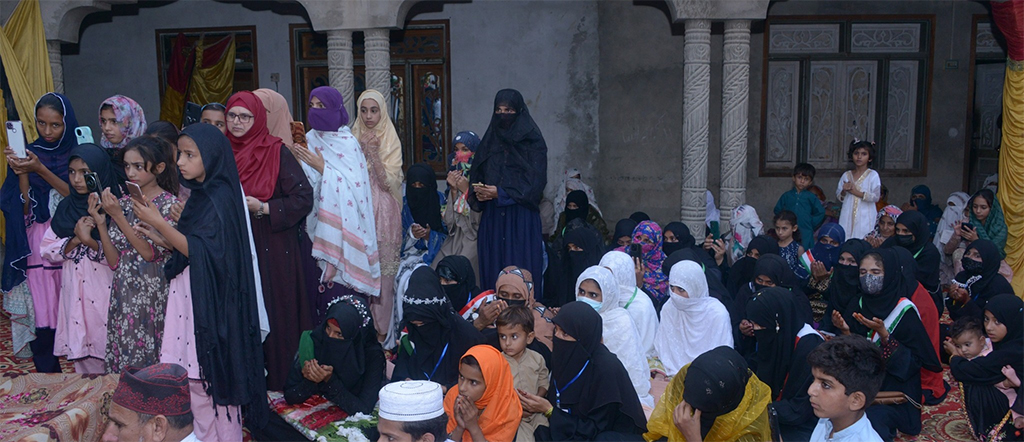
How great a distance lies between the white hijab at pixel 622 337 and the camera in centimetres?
409

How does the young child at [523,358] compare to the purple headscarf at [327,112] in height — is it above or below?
below

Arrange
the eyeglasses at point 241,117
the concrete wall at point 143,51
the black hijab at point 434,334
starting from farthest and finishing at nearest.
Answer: the concrete wall at point 143,51 → the eyeglasses at point 241,117 → the black hijab at point 434,334

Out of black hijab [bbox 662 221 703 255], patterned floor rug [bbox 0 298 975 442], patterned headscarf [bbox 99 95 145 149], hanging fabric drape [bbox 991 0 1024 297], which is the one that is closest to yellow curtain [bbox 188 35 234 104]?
patterned floor rug [bbox 0 298 975 442]

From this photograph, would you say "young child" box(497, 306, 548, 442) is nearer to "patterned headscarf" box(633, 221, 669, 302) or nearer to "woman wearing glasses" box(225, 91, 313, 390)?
"woman wearing glasses" box(225, 91, 313, 390)

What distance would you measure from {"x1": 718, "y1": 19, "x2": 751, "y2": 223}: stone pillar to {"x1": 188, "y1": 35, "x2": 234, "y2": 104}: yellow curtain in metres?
5.42

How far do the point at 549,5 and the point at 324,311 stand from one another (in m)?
5.15

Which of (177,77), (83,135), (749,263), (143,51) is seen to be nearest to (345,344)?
(83,135)

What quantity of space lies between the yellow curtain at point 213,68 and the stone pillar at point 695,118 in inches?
201

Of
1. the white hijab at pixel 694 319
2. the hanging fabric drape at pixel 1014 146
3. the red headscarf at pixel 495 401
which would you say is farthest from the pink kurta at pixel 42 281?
the hanging fabric drape at pixel 1014 146

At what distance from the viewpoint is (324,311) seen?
14.6 ft

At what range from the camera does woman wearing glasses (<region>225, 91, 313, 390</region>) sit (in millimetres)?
4004

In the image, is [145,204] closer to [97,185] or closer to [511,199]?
[97,185]

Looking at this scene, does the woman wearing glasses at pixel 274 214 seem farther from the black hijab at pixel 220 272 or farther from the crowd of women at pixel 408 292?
the black hijab at pixel 220 272

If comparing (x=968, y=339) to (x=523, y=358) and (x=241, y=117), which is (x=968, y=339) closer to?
(x=523, y=358)
